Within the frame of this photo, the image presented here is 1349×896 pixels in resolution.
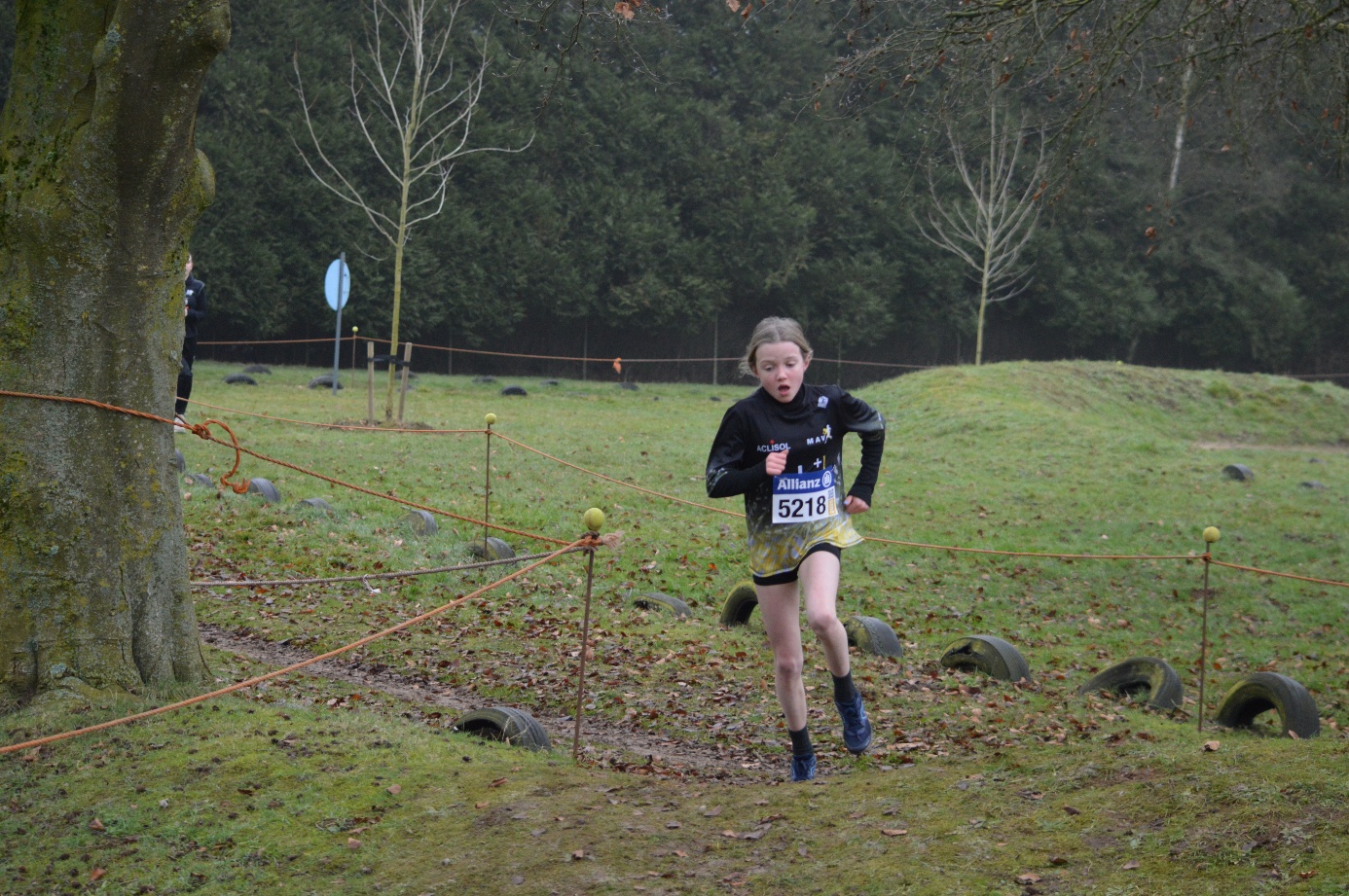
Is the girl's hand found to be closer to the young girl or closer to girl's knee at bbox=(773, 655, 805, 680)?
the young girl

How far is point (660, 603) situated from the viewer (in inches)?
368

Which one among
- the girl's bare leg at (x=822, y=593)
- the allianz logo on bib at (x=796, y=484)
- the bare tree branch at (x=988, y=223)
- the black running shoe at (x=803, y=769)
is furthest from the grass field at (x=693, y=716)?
the bare tree branch at (x=988, y=223)

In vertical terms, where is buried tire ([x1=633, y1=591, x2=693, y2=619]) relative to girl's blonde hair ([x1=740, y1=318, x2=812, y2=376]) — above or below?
below

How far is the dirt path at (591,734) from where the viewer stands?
588 centimetres

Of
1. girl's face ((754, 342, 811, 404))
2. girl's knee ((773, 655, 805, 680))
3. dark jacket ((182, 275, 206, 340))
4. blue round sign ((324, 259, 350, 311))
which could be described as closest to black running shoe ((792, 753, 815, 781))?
girl's knee ((773, 655, 805, 680))

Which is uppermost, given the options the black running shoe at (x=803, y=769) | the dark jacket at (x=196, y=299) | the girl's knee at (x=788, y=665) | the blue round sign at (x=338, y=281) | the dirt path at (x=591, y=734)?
the blue round sign at (x=338, y=281)

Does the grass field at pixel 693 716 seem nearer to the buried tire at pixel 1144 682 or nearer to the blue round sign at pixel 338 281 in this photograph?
the buried tire at pixel 1144 682

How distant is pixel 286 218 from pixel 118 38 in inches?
1002

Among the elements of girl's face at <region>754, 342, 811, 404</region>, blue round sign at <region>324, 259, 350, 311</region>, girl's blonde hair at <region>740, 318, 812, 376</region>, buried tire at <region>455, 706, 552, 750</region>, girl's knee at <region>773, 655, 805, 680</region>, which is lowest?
buried tire at <region>455, 706, 552, 750</region>

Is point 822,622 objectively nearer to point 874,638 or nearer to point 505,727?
point 505,727

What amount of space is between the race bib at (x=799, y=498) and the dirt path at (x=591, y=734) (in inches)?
57.6

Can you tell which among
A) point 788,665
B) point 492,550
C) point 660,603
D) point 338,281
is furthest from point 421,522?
point 338,281

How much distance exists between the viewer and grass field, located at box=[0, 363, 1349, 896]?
12.9 ft

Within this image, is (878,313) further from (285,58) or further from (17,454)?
(17,454)
